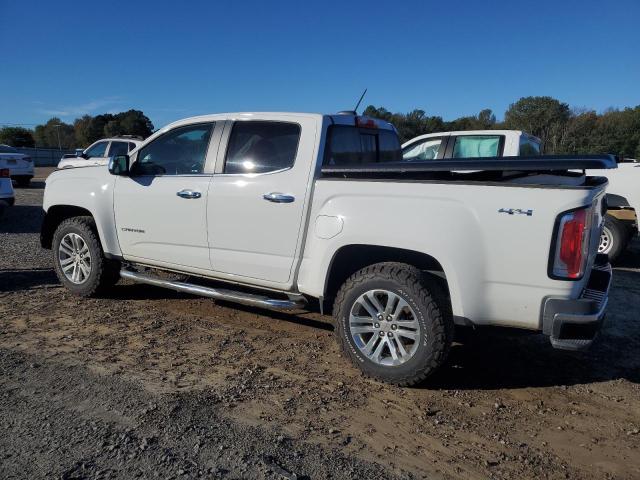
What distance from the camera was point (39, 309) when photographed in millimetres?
5551

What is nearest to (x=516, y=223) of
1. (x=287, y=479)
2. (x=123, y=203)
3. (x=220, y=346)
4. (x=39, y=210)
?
(x=287, y=479)

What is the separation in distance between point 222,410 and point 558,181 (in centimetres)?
278

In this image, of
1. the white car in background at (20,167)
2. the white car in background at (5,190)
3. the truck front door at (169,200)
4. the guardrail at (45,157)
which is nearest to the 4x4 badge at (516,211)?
the truck front door at (169,200)

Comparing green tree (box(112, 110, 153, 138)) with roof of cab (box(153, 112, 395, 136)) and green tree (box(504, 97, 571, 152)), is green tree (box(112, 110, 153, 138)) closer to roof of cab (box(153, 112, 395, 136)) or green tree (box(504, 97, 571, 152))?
green tree (box(504, 97, 571, 152))

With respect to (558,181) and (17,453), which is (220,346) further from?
(558,181)

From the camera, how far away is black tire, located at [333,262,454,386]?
Result: 3.72 meters

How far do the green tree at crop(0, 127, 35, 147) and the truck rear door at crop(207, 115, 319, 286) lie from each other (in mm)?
69212

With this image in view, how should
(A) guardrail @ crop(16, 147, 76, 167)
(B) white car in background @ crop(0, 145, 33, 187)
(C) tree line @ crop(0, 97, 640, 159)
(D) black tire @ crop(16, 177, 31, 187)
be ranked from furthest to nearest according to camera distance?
(A) guardrail @ crop(16, 147, 76, 167), (C) tree line @ crop(0, 97, 640, 159), (D) black tire @ crop(16, 177, 31, 187), (B) white car in background @ crop(0, 145, 33, 187)

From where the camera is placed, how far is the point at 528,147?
33.1 ft

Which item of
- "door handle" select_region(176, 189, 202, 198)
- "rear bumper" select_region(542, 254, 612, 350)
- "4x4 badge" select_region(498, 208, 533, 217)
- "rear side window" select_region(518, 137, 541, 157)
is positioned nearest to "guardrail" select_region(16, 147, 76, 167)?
"rear side window" select_region(518, 137, 541, 157)

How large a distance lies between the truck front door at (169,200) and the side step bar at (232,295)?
181 mm

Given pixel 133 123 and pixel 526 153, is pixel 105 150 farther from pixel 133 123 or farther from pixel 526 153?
pixel 133 123

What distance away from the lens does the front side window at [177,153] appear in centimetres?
515

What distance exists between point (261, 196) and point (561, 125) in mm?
35470
